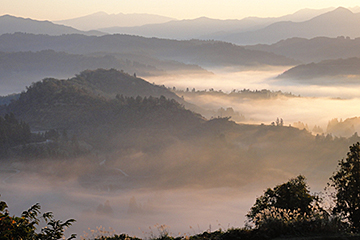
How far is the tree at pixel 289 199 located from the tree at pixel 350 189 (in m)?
1.79

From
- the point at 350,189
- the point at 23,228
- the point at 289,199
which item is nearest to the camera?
the point at 23,228

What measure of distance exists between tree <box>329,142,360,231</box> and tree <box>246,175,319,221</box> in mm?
1789

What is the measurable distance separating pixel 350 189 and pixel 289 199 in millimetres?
4223

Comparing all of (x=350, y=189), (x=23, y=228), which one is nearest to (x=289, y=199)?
(x=350, y=189)

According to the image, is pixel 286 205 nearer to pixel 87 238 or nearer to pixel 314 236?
pixel 314 236

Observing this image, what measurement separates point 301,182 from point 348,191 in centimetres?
361

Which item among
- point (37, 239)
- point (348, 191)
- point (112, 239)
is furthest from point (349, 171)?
point (37, 239)

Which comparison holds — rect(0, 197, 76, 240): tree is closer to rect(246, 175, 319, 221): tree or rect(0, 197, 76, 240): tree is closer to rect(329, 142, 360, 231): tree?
rect(246, 175, 319, 221): tree

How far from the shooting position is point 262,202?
2880cm

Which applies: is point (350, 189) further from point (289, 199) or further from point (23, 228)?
point (23, 228)

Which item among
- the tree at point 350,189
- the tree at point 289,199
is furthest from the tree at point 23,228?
the tree at point 350,189

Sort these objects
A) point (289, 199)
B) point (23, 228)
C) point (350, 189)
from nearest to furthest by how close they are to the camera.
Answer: point (23, 228) → point (350, 189) → point (289, 199)

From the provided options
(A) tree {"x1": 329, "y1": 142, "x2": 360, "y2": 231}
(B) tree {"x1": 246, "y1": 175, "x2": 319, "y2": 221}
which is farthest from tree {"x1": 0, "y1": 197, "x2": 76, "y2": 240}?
(A) tree {"x1": 329, "y1": 142, "x2": 360, "y2": 231}

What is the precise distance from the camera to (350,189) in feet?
84.8
